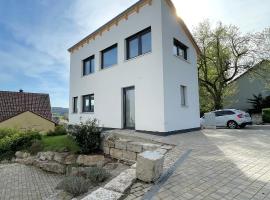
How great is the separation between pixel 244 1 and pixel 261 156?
8508mm

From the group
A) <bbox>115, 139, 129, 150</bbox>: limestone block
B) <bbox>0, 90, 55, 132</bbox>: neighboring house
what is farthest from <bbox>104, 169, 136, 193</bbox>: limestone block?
<bbox>0, 90, 55, 132</bbox>: neighboring house

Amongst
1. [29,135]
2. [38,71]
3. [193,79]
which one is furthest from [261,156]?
[38,71]

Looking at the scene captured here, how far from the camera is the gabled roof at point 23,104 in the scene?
31.3 m

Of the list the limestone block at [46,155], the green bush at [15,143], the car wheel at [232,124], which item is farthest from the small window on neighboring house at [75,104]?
the car wheel at [232,124]

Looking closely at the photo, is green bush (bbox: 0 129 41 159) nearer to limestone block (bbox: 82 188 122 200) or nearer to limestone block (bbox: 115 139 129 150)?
limestone block (bbox: 115 139 129 150)

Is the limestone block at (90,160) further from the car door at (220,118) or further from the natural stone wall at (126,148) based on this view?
the car door at (220,118)

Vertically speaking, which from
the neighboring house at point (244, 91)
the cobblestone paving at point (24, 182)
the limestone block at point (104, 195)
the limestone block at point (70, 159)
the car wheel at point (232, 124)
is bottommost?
the cobblestone paving at point (24, 182)

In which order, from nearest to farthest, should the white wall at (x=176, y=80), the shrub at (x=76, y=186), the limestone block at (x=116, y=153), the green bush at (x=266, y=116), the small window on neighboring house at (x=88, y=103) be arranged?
the shrub at (x=76, y=186) → the limestone block at (x=116, y=153) → the white wall at (x=176, y=80) → the small window on neighboring house at (x=88, y=103) → the green bush at (x=266, y=116)

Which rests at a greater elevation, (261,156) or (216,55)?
(216,55)

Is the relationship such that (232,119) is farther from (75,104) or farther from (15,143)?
(15,143)

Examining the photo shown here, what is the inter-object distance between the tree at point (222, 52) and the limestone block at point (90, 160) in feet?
56.8

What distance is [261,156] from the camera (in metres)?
6.66

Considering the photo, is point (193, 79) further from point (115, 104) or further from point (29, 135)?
Answer: point (29, 135)

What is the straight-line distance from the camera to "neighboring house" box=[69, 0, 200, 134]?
10.8 metres
